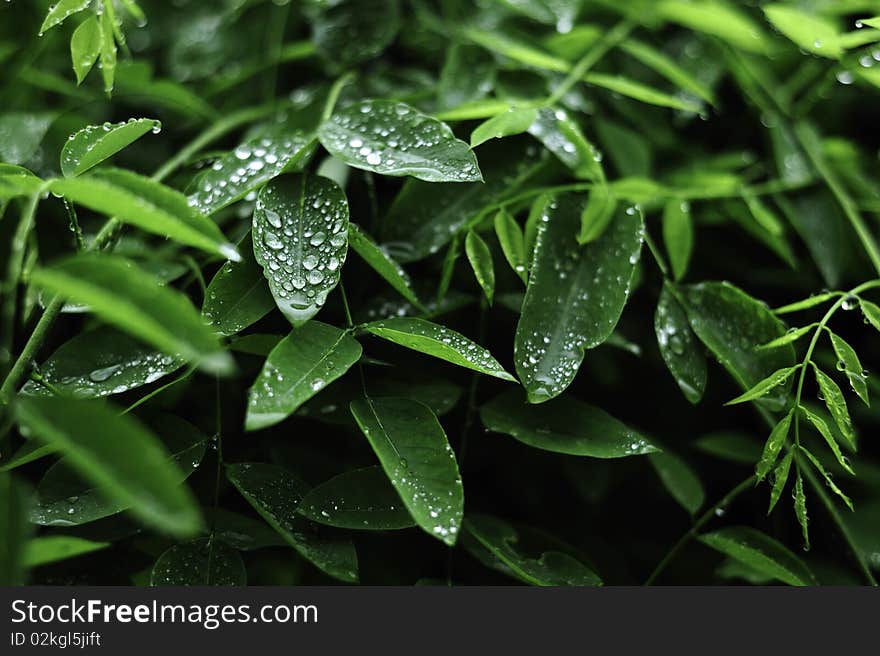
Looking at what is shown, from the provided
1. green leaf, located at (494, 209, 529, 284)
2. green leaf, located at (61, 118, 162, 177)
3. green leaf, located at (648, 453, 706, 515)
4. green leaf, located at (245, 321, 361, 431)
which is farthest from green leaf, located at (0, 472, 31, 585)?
green leaf, located at (648, 453, 706, 515)

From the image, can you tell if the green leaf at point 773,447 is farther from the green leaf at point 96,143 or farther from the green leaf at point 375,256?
the green leaf at point 96,143

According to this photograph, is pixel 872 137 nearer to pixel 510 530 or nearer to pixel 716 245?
pixel 716 245

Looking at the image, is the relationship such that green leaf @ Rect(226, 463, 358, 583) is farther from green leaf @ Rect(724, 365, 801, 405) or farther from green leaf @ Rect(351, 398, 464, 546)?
green leaf @ Rect(724, 365, 801, 405)

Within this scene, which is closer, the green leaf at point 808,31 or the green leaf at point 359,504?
the green leaf at point 359,504

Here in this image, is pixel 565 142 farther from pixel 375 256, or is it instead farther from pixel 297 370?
pixel 297 370

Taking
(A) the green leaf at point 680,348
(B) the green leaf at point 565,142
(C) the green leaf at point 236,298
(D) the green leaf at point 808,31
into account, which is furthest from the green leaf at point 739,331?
(C) the green leaf at point 236,298

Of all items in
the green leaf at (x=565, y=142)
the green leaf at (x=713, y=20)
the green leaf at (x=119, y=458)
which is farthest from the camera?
the green leaf at (x=713, y=20)
